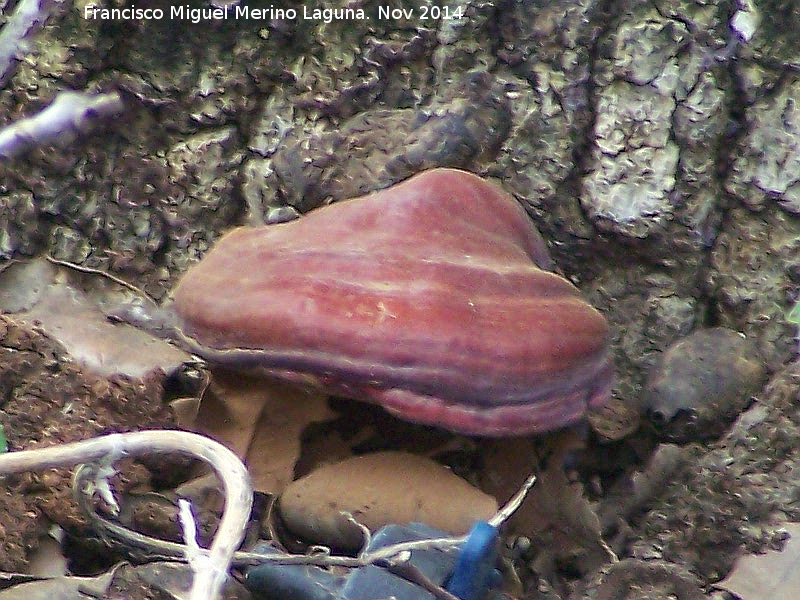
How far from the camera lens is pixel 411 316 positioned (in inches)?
29.0

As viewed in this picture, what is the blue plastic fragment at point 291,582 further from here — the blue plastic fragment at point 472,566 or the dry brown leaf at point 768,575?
the dry brown leaf at point 768,575

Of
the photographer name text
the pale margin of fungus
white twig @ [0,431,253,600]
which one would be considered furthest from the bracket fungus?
the pale margin of fungus

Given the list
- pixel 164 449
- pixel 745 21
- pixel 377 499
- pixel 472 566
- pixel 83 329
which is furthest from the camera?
pixel 745 21

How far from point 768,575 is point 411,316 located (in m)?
0.44

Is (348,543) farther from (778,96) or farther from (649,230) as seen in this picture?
(778,96)

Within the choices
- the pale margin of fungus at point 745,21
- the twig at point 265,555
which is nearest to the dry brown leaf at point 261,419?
the twig at point 265,555

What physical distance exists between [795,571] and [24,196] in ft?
3.57

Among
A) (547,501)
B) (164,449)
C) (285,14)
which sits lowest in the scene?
(547,501)

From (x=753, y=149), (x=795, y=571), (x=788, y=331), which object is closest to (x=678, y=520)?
(x=795, y=571)

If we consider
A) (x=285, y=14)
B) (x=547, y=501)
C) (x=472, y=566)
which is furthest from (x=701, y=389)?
(x=285, y=14)

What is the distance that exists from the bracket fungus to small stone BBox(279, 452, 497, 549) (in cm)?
10

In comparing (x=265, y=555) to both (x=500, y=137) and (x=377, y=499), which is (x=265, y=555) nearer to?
(x=377, y=499)

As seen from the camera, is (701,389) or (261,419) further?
(701,389)

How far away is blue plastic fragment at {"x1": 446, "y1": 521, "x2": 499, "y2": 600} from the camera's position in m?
0.70
